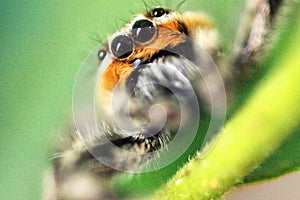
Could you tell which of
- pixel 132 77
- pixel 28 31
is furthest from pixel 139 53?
pixel 28 31

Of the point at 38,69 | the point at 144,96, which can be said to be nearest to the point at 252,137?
the point at 144,96

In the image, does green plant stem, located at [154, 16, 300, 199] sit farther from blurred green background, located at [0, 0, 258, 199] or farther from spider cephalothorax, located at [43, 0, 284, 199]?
blurred green background, located at [0, 0, 258, 199]

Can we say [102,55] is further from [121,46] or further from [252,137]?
[252,137]

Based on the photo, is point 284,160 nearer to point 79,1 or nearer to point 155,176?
point 155,176

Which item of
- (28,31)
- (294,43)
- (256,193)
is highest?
(28,31)

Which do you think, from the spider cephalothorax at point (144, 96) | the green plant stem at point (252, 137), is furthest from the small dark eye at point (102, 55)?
the green plant stem at point (252, 137)

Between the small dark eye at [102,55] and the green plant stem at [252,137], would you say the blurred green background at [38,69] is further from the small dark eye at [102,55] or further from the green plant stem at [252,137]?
the green plant stem at [252,137]
